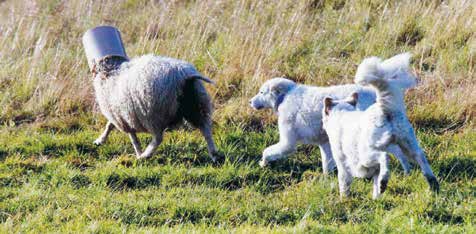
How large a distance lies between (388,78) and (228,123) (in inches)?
112

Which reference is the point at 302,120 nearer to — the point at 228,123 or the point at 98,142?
the point at 228,123

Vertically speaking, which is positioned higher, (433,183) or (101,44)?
(101,44)

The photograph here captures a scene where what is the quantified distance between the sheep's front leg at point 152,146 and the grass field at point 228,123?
88mm

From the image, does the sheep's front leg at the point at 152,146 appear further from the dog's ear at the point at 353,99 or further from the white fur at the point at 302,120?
the dog's ear at the point at 353,99

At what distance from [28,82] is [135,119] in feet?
7.90

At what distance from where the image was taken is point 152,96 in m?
6.66

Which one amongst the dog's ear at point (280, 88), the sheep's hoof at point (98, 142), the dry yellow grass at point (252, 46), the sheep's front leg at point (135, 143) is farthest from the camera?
the dry yellow grass at point (252, 46)

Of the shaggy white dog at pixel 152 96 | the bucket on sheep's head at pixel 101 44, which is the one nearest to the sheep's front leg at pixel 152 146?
the shaggy white dog at pixel 152 96

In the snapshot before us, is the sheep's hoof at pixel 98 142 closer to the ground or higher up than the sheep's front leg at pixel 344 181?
closer to the ground

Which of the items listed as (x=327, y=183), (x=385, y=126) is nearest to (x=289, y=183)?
(x=327, y=183)

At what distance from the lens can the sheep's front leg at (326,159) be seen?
659cm

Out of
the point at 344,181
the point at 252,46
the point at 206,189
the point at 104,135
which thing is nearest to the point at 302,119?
the point at 344,181

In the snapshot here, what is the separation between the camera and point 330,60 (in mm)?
8719

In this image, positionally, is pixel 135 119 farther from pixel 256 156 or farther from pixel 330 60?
pixel 330 60
